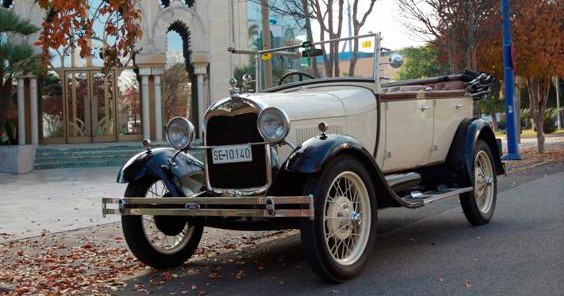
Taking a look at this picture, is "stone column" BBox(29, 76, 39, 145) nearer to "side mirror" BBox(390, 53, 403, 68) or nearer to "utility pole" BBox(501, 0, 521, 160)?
"utility pole" BBox(501, 0, 521, 160)

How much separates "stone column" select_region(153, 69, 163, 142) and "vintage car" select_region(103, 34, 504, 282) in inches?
634

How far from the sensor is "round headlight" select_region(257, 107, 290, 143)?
5883 mm

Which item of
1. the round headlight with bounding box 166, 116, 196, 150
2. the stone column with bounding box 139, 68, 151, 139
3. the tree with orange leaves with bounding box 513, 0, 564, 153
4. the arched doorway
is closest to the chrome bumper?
the round headlight with bounding box 166, 116, 196, 150

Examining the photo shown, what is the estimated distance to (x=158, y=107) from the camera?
80.7ft

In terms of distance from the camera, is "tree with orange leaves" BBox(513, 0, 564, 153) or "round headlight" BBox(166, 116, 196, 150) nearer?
"round headlight" BBox(166, 116, 196, 150)

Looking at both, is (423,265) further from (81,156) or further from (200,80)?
(200,80)

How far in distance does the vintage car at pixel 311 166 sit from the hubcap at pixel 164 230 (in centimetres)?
1

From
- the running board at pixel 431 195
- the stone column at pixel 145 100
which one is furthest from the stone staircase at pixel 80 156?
the running board at pixel 431 195

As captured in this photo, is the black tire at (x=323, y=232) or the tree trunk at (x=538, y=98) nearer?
the black tire at (x=323, y=232)

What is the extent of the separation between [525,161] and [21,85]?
1580 centimetres

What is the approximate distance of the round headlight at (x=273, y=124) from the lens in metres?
5.88

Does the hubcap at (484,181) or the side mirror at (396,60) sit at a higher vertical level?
the side mirror at (396,60)

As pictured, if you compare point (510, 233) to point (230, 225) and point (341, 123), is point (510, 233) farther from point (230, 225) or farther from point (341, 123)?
point (230, 225)

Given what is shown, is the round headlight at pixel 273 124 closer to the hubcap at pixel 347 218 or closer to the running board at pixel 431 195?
the hubcap at pixel 347 218
